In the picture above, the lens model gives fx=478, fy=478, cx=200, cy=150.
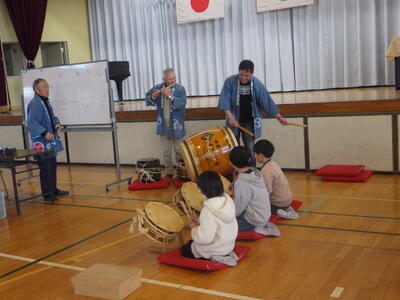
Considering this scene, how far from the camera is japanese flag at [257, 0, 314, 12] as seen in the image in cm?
941

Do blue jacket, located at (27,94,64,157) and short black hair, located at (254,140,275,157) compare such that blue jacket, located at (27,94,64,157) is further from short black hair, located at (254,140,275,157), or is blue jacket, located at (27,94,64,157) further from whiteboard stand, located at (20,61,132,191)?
short black hair, located at (254,140,275,157)

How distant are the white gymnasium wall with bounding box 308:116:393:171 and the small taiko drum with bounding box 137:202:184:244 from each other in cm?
282

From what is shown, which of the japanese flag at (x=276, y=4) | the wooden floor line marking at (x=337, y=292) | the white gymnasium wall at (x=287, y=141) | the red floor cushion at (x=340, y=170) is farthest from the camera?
the japanese flag at (x=276, y=4)

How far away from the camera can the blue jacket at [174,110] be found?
5703 millimetres

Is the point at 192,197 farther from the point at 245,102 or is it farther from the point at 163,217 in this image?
the point at 245,102

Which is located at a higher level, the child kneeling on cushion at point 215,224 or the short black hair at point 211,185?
the short black hair at point 211,185

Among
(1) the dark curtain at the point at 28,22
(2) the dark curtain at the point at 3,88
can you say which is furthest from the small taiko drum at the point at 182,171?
(1) the dark curtain at the point at 28,22

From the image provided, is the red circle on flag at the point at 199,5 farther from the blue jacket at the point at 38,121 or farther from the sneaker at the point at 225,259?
the sneaker at the point at 225,259

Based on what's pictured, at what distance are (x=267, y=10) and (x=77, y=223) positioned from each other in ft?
22.8

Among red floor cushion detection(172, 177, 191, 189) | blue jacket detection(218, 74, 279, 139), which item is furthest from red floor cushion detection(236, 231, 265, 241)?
red floor cushion detection(172, 177, 191, 189)

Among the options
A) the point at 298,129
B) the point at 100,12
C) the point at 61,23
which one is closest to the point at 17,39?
the point at 61,23

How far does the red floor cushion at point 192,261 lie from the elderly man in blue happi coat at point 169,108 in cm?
246

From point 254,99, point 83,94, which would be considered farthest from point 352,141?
point 83,94

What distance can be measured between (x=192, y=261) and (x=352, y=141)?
10.6 feet
